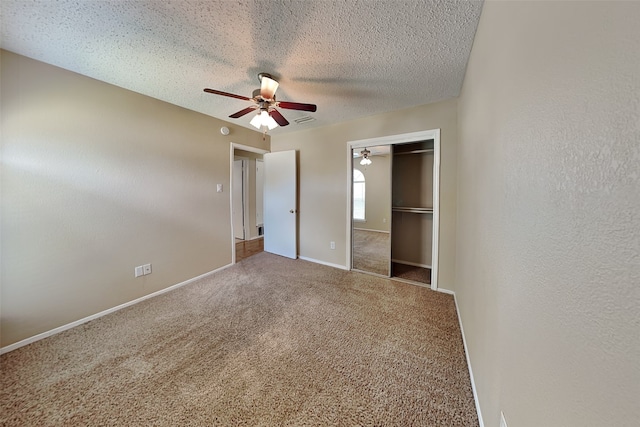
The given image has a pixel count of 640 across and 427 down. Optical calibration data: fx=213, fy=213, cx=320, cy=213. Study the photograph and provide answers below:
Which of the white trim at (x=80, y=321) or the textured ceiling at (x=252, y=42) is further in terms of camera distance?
the white trim at (x=80, y=321)

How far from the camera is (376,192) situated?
15.9ft

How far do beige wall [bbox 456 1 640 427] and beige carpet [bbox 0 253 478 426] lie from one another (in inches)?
22.3

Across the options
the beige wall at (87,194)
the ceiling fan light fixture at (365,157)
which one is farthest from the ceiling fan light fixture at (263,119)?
the ceiling fan light fixture at (365,157)

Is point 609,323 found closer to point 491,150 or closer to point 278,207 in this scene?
point 491,150

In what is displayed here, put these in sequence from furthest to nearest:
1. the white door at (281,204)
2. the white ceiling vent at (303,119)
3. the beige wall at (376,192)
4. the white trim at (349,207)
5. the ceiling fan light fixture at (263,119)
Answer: the beige wall at (376,192)
the white door at (281,204)
the white trim at (349,207)
the white ceiling vent at (303,119)
the ceiling fan light fixture at (263,119)

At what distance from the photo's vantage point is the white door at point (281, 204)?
12.6ft

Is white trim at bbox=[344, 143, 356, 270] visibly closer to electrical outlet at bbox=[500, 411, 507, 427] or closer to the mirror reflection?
the mirror reflection

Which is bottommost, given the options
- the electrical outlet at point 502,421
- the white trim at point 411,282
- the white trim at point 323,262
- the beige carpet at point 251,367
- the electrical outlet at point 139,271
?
the beige carpet at point 251,367

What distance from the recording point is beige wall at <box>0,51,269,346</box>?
5.73ft

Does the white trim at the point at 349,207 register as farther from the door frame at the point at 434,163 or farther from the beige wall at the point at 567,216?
the beige wall at the point at 567,216

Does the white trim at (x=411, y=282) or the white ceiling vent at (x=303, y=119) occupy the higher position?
the white ceiling vent at (x=303, y=119)

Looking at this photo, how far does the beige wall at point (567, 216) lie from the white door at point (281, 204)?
315cm

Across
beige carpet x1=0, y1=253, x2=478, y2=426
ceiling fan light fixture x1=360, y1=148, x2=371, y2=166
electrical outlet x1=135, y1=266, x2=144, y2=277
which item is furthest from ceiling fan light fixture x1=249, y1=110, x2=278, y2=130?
electrical outlet x1=135, y1=266, x2=144, y2=277

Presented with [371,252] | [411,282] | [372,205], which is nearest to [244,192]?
Result: [372,205]
